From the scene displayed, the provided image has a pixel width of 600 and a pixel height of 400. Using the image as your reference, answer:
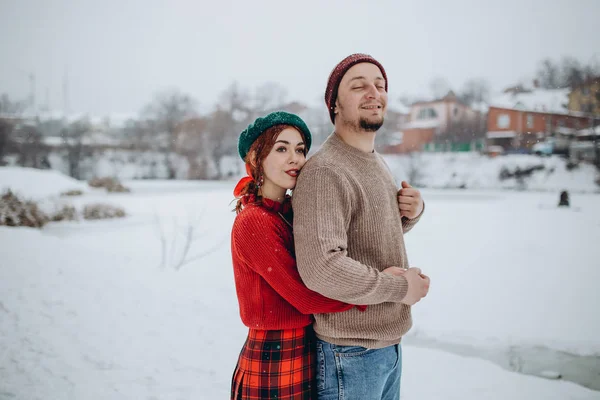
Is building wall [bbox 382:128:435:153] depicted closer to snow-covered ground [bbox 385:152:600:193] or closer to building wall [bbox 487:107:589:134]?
snow-covered ground [bbox 385:152:600:193]

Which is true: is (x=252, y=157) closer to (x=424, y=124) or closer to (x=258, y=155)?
(x=258, y=155)

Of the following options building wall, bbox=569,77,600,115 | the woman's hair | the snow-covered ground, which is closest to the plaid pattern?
the woman's hair

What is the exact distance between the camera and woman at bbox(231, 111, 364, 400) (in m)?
1.33

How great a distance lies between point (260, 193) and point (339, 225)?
1.49 ft

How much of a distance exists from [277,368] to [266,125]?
3.12 ft

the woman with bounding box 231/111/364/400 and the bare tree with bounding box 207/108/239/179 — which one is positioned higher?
the bare tree with bounding box 207/108/239/179

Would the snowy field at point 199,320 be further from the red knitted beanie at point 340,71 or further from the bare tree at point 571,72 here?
the bare tree at point 571,72

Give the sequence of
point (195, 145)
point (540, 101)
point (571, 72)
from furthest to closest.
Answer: point (195, 145) → point (540, 101) → point (571, 72)

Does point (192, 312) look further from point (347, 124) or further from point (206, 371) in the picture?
point (347, 124)

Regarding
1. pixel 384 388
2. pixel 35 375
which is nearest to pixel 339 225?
pixel 384 388

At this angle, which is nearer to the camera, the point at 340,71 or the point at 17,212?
the point at 340,71

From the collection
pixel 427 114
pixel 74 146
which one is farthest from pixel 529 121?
pixel 74 146

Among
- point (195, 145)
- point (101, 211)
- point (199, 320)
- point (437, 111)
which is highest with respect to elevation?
point (437, 111)

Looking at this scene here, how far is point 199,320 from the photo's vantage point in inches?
171
